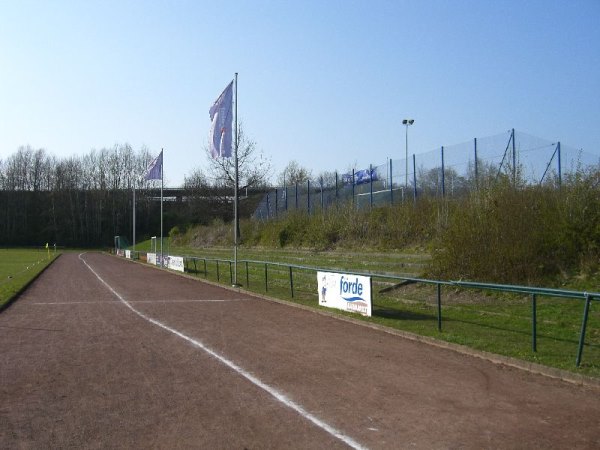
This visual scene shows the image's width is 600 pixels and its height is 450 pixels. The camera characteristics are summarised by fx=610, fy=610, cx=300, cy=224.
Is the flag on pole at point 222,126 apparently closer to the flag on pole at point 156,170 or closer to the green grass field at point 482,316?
the green grass field at point 482,316

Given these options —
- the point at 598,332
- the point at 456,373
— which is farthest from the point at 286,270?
the point at 456,373

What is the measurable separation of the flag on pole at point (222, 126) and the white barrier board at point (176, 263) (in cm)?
1365

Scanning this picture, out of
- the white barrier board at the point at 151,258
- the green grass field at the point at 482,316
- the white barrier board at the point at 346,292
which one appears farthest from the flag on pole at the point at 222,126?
the white barrier board at the point at 151,258

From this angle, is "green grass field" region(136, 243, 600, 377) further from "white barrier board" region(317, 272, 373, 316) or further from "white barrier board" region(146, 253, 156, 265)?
"white barrier board" region(146, 253, 156, 265)

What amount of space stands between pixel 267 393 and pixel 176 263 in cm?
3158

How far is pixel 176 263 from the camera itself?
38312 mm

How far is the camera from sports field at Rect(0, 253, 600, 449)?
5914mm

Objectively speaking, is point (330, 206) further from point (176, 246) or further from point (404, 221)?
point (176, 246)

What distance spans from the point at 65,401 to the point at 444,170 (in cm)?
2400

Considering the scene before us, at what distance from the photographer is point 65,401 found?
739cm

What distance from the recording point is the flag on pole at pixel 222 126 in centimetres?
2362

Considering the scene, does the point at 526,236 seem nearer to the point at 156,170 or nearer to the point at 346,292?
the point at 346,292

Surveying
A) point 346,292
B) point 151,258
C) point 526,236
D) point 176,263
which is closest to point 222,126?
point 346,292

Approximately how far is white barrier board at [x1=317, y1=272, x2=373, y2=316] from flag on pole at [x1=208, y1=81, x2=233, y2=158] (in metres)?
8.37
